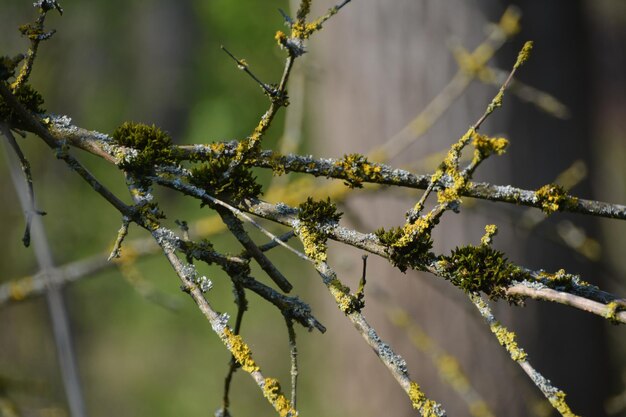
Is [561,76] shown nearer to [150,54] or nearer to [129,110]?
[129,110]

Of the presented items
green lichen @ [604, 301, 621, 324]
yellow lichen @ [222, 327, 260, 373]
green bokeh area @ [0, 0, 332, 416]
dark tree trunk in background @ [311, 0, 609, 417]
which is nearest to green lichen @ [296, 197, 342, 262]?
yellow lichen @ [222, 327, 260, 373]


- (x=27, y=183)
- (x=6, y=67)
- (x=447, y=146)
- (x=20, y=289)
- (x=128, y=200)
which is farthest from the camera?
(x=128, y=200)

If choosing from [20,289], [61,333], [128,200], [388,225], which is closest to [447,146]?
[388,225]

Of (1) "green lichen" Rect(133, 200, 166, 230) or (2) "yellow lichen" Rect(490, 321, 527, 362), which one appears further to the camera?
(1) "green lichen" Rect(133, 200, 166, 230)

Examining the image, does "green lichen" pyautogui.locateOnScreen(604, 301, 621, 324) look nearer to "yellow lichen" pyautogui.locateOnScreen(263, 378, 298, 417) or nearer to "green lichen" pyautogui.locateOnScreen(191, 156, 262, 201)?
Result: "yellow lichen" pyautogui.locateOnScreen(263, 378, 298, 417)

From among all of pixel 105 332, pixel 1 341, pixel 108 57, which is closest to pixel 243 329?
pixel 105 332

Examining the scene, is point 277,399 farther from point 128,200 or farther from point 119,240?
point 128,200
